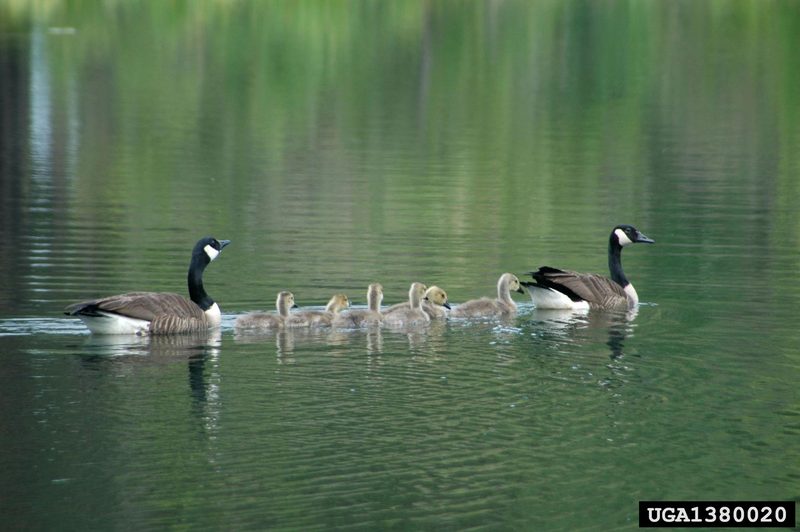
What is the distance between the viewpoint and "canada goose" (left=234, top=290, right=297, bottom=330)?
57.0 feet

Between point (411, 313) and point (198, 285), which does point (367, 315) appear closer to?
point (411, 313)

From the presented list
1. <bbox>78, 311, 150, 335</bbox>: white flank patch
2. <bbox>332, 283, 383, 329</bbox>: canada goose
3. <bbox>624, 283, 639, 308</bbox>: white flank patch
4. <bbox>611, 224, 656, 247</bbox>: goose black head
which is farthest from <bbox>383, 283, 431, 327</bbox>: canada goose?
<bbox>611, 224, 656, 247</bbox>: goose black head

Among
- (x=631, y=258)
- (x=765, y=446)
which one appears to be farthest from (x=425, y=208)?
(x=765, y=446)

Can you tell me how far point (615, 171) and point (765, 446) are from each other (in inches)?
931

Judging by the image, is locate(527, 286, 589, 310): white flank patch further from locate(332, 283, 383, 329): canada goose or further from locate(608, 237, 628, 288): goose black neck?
locate(332, 283, 383, 329): canada goose

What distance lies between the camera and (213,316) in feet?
57.5

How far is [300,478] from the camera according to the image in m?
11.4

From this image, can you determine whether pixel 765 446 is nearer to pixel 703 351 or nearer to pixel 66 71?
pixel 703 351

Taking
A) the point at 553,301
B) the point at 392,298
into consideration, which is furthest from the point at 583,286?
the point at 392,298

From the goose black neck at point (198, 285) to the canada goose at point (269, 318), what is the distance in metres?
0.48

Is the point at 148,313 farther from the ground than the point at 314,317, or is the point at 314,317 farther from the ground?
the point at 148,313

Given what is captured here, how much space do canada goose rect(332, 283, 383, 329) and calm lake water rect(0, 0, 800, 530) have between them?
0.60ft

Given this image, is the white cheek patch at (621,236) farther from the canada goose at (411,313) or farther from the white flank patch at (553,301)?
the canada goose at (411,313)

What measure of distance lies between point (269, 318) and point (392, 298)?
255cm
